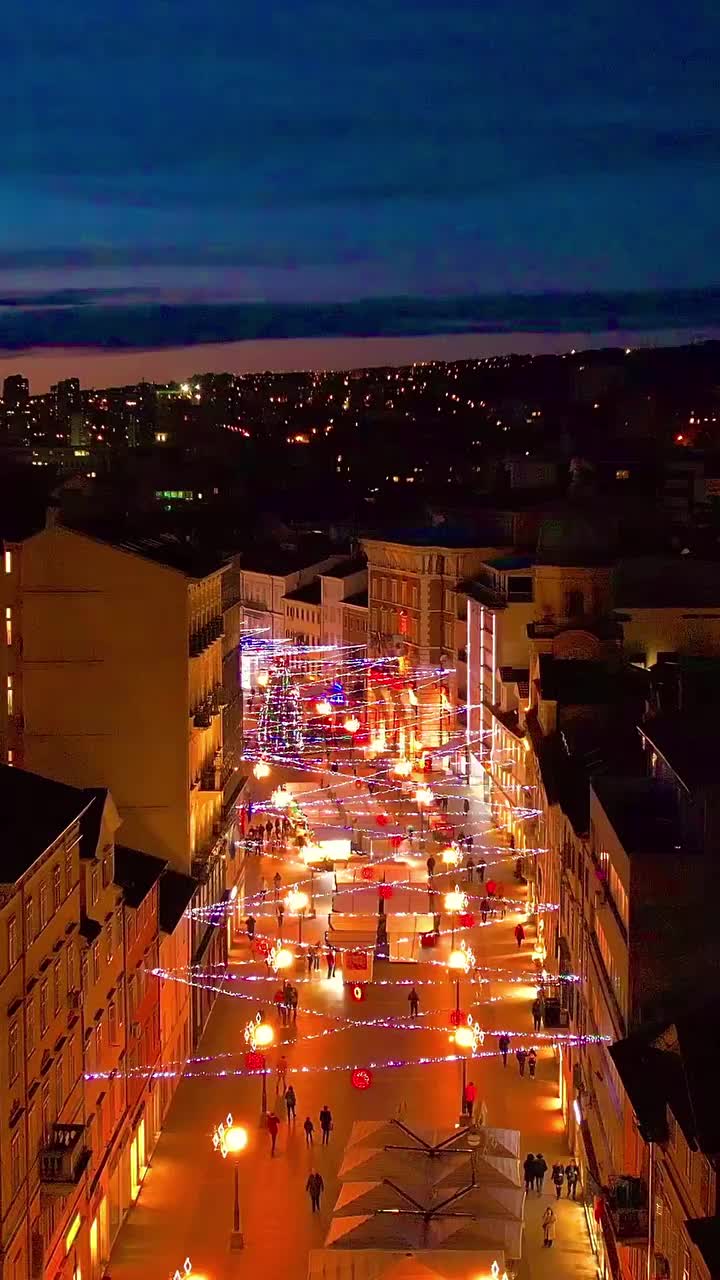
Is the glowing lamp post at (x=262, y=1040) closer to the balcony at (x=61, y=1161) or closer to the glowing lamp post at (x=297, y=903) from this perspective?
the balcony at (x=61, y=1161)

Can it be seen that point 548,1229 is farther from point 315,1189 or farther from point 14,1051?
point 14,1051

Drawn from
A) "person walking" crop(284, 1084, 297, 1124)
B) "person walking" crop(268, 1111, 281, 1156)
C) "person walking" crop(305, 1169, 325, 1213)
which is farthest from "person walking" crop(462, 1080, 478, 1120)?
"person walking" crop(305, 1169, 325, 1213)

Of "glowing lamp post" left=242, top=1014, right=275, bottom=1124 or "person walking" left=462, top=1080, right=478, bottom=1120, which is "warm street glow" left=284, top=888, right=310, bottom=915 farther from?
"person walking" left=462, top=1080, right=478, bottom=1120

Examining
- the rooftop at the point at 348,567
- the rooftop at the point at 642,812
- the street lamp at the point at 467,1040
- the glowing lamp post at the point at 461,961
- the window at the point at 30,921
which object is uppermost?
the rooftop at the point at 348,567

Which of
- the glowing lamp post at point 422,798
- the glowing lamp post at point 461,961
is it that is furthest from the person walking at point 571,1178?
the glowing lamp post at point 422,798

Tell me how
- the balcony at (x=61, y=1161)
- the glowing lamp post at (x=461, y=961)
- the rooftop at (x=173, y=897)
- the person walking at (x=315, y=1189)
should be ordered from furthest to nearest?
the glowing lamp post at (x=461, y=961) < the rooftop at (x=173, y=897) < the person walking at (x=315, y=1189) < the balcony at (x=61, y=1161)

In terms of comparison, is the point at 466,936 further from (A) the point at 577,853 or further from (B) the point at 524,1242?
(B) the point at 524,1242
